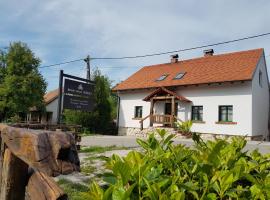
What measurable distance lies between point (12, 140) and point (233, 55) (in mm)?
25845

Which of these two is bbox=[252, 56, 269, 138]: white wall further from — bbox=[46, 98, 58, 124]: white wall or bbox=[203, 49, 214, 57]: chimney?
bbox=[46, 98, 58, 124]: white wall

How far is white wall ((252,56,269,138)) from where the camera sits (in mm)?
21891

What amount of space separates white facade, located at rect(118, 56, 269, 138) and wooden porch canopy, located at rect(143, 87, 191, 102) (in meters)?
0.80

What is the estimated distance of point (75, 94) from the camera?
52.9 ft

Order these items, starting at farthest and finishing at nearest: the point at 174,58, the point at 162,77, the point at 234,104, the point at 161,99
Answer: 1. the point at 174,58
2. the point at 162,77
3. the point at 161,99
4. the point at 234,104

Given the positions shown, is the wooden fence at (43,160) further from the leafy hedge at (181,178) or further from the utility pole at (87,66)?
the utility pole at (87,66)

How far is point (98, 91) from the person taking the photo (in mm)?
28266

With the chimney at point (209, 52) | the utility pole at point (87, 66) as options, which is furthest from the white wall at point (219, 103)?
the utility pole at point (87, 66)

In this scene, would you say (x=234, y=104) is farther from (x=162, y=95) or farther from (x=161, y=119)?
(x=162, y=95)

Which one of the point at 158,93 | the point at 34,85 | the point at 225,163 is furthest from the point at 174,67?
the point at 225,163

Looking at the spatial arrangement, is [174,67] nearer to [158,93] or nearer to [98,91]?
[158,93]

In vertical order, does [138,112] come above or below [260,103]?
below

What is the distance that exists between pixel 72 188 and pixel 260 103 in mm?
20297

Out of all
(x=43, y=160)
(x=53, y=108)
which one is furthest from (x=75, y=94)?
(x=53, y=108)
